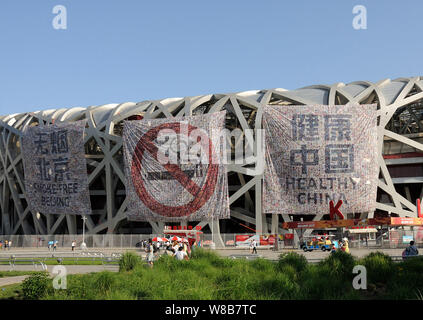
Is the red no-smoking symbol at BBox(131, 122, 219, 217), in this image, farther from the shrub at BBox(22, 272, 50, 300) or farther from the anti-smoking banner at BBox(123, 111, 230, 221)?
the shrub at BBox(22, 272, 50, 300)

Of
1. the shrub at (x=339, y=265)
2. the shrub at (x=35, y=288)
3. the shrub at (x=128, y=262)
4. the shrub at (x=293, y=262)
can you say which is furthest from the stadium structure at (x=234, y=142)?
the shrub at (x=35, y=288)

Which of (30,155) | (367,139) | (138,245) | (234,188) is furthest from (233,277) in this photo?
(30,155)

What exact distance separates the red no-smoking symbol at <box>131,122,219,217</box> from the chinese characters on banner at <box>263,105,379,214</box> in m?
5.89

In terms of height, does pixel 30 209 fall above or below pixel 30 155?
below

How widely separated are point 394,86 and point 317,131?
1087 cm

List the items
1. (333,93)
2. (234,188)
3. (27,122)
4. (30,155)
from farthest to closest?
(27,122), (30,155), (234,188), (333,93)

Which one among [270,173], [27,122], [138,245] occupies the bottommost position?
[138,245]

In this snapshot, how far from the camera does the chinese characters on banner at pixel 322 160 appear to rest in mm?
44719

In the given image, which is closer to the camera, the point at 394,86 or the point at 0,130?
the point at 394,86

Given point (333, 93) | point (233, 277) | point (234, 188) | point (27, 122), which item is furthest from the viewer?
point (27, 122)

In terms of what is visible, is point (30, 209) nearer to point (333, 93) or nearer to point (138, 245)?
point (138, 245)

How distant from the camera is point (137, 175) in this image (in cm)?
4994

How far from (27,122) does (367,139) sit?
4224 cm

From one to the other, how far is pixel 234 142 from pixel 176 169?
782 centimetres
